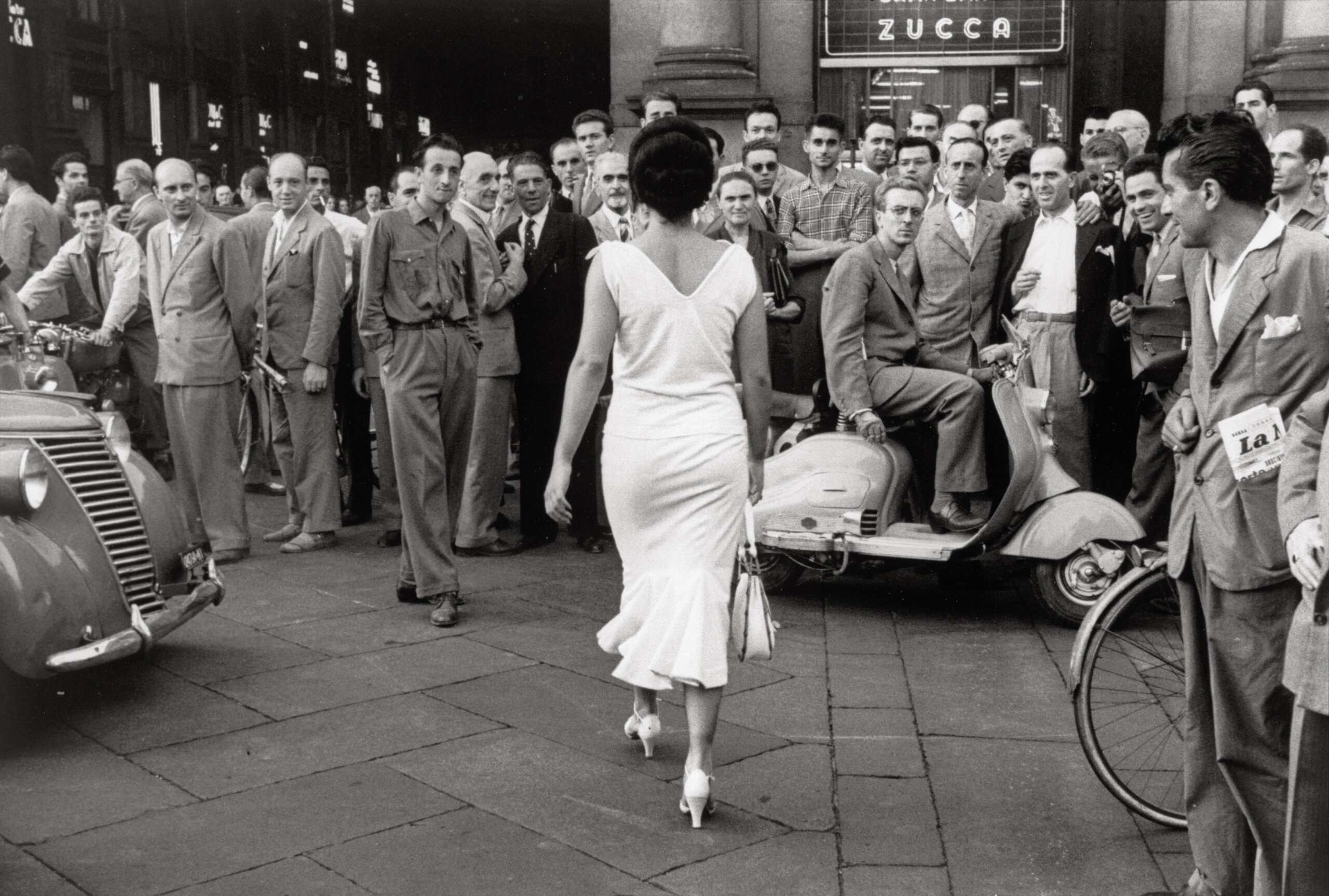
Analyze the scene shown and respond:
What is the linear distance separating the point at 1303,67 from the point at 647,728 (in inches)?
365

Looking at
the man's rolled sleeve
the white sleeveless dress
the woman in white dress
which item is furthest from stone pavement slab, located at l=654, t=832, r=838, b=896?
the man's rolled sleeve

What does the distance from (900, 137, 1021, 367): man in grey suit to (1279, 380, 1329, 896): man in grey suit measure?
4588 mm

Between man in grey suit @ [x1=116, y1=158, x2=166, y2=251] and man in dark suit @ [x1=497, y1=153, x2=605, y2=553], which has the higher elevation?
man in grey suit @ [x1=116, y1=158, x2=166, y2=251]

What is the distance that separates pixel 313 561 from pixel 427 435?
170cm

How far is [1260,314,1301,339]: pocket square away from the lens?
365 cm

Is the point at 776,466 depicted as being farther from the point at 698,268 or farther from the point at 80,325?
the point at 80,325

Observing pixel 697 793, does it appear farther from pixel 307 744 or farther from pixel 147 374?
pixel 147 374

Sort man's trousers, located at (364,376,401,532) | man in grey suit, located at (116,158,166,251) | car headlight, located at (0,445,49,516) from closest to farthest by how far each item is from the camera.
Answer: car headlight, located at (0,445,49,516) → man's trousers, located at (364,376,401,532) → man in grey suit, located at (116,158,166,251)

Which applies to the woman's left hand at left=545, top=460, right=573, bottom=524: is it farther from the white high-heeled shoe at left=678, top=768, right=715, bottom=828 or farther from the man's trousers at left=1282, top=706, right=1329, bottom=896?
the man's trousers at left=1282, top=706, right=1329, bottom=896

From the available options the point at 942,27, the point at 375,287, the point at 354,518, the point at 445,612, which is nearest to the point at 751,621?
the point at 445,612

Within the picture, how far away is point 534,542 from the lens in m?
9.02

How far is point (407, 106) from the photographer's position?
98.2 feet

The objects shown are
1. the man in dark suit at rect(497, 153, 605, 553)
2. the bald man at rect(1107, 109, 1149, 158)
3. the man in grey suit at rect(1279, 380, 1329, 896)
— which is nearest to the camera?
the man in grey suit at rect(1279, 380, 1329, 896)

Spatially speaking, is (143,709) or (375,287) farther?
(375,287)
